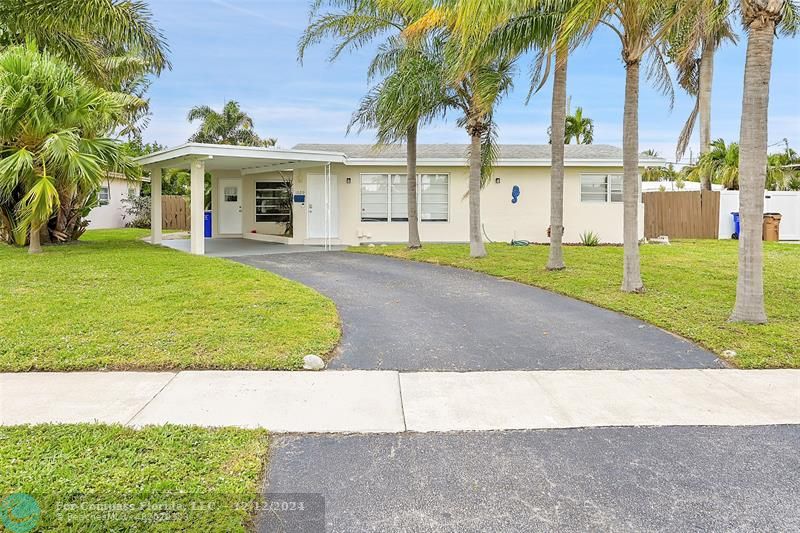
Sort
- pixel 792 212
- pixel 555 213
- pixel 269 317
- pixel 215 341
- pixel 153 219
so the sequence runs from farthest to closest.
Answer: pixel 792 212 < pixel 153 219 < pixel 555 213 < pixel 269 317 < pixel 215 341

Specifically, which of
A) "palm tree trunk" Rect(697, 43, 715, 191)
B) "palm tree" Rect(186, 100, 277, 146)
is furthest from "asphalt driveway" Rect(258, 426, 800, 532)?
"palm tree" Rect(186, 100, 277, 146)

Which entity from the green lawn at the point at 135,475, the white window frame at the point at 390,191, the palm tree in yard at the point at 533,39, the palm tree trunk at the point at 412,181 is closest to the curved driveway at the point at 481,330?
the green lawn at the point at 135,475

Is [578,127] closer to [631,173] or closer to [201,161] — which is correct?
[201,161]

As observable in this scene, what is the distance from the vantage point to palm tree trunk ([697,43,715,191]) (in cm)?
2288

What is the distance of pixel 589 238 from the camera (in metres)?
17.7

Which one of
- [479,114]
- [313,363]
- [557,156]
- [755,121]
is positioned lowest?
[313,363]

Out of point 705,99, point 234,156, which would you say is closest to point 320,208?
point 234,156

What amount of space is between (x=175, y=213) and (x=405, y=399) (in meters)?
26.3

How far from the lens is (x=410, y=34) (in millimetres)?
12406

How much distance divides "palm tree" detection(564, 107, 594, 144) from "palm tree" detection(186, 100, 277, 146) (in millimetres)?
19114

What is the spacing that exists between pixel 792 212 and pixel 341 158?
1724 cm

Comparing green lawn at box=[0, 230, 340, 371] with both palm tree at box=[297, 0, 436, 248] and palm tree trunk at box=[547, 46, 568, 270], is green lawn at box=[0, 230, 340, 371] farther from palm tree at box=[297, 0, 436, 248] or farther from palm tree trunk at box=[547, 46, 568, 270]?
palm tree trunk at box=[547, 46, 568, 270]

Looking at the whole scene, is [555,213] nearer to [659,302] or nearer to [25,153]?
[659,302]

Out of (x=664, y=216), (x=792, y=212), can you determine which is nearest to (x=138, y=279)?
(x=664, y=216)
